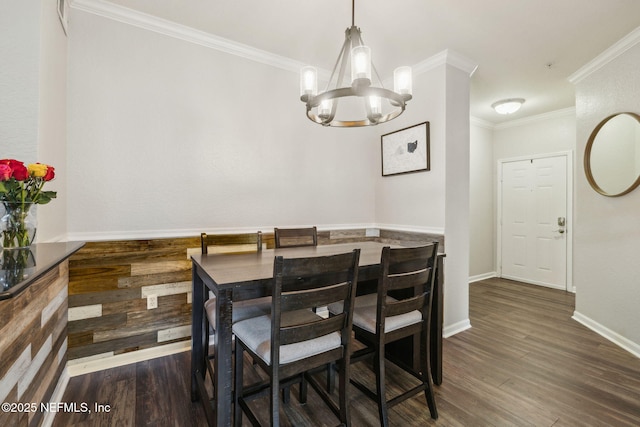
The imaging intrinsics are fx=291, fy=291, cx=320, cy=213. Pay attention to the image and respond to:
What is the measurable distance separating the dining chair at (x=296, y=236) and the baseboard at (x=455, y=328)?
1.54 meters

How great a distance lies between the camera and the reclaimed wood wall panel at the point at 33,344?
1094 mm

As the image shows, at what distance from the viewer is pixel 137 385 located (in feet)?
6.57

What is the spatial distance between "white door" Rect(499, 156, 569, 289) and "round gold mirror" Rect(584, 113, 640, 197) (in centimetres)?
158

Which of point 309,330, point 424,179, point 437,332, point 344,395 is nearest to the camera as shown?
point 309,330

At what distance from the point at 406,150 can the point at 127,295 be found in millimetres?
2977

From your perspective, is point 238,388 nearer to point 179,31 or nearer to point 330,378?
point 330,378

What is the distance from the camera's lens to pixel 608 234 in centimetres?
282

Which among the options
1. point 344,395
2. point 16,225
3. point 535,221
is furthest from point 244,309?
point 535,221

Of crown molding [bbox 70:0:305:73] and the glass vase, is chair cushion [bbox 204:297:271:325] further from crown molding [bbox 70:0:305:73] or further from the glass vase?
crown molding [bbox 70:0:305:73]

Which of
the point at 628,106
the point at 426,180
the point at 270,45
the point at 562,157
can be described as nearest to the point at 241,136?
the point at 270,45

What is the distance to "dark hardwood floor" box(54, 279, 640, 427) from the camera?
170 cm

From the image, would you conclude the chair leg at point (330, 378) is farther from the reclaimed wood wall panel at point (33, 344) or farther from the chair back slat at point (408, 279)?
the reclaimed wood wall panel at point (33, 344)

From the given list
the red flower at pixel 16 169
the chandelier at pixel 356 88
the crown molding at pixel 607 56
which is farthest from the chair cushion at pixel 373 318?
the crown molding at pixel 607 56

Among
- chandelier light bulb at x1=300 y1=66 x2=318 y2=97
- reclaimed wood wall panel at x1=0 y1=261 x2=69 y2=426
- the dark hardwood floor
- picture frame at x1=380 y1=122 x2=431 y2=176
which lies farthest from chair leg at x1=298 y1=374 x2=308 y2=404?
picture frame at x1=380 y1=122 x2=431 y2=176
